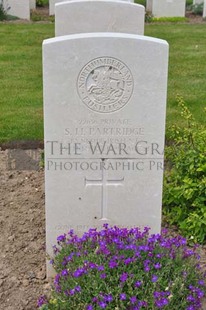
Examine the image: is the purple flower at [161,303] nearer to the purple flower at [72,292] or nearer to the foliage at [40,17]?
the purple flower at [72,292]

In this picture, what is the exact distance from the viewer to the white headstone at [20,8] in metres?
15.9

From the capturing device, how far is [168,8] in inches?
650

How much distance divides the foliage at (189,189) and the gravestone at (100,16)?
1.44 metres

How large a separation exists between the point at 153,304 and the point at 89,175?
1033 mm

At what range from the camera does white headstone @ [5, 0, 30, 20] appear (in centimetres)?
1588

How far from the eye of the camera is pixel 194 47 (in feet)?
37.8

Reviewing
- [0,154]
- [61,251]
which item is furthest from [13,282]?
[0,154]

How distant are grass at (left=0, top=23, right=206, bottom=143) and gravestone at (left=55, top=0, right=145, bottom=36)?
50.7 inches

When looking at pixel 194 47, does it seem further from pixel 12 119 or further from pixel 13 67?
pixel 12 119

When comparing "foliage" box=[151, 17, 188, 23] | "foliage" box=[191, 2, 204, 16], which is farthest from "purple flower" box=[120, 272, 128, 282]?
"foliage" box=[191, 2, 204, 16]

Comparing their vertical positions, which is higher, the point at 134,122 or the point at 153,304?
the point at 134,122

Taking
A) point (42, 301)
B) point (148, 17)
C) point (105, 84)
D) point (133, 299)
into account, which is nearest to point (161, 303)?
point (133, 299)

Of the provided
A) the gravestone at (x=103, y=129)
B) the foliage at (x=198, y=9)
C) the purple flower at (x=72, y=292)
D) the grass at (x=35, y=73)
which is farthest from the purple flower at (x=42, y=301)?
the foliage at (x=198, y=9)

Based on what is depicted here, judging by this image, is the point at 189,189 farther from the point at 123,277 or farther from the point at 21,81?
the point at 21,81
